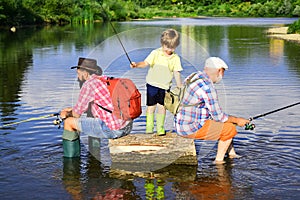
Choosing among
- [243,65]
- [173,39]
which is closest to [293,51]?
[243,65]

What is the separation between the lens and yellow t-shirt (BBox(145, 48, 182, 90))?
7.96 meters

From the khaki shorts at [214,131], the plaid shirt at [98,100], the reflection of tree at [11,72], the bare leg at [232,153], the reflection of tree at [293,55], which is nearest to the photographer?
the plaid shirt at [98,100]

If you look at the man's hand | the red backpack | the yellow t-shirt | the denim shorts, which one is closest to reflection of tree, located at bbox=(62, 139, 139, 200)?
the denim shorts

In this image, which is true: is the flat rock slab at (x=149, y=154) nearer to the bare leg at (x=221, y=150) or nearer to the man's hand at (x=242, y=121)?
the bare leg at (x=221, y=150)

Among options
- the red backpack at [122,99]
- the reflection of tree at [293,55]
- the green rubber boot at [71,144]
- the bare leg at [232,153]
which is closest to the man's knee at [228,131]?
the bare leg at [232,153]

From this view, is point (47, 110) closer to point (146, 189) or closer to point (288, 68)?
point (146, 189)

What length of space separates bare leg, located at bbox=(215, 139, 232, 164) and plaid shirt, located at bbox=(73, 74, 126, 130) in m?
1.35

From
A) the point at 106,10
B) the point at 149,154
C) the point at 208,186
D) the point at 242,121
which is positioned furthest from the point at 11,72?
the point at 106,10

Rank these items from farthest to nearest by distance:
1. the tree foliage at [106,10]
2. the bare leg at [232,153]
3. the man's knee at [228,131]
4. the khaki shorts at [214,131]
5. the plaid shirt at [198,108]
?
the tree foliage at [106,10] → the bare leg at [232,153] → the man's knee at [228,131] → the khaki shorts at [214,131] → the plaid shirt at [198,108]

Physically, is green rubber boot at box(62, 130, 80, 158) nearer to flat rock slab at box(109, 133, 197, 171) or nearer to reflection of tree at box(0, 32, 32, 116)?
flat rock slab at box(109, 133, 197, 171)

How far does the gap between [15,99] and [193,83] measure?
23.1 ft

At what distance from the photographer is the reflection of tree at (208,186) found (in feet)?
22.2

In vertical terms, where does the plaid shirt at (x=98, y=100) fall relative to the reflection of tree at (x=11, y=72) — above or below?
above

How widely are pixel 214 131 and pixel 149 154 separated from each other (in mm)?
925
